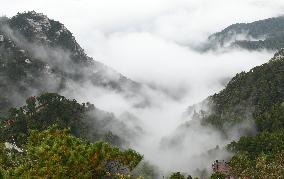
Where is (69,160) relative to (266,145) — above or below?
below

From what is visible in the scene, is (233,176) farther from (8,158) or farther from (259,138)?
(8,158)

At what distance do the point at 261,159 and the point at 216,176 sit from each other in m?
42.8

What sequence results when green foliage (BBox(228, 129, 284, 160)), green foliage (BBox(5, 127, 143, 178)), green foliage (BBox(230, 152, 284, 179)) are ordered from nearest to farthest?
green foliage (BBox(5, 127, 143, 178)), green foliage (BBox(230, 152, 284, 179)), green foliage (BBox(228, 129, 284, 160))

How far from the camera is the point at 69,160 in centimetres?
5809

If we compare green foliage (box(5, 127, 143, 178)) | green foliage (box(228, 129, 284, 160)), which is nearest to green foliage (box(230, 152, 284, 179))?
green foliage (box(228, 129, 284, 160))

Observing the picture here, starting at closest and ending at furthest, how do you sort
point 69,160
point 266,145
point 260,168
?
point 69,160 < point 260,168 < point 266,145

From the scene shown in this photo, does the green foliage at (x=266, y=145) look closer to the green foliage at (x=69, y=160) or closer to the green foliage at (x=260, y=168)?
the green foliage at (x=260, y=168)

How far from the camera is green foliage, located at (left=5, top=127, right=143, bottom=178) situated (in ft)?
186

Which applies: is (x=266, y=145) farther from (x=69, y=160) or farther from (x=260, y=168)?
(x=69, y=160)

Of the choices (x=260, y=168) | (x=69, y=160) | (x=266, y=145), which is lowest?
(x=69, y=160)

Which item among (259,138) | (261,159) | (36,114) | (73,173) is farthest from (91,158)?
(259,138)

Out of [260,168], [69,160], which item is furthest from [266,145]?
[69,160]

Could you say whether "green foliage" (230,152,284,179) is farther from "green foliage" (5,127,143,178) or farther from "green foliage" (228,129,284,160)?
"green foliage" (5,127,143,178)

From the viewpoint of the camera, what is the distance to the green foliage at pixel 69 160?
186ft
